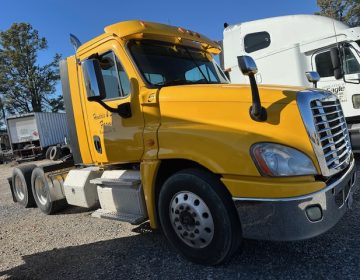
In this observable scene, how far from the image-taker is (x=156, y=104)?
4.32 m

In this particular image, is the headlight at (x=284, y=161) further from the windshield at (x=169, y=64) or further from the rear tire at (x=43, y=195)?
the rear tire at (x=43, y=195)

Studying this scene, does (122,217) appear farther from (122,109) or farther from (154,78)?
(154,78)

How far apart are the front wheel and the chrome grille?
948 millimetres

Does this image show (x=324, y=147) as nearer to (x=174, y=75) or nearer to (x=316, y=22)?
(x=174, y=75)

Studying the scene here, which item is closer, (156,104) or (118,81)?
(156,104)

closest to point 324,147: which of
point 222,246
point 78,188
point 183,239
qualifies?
point 222,246

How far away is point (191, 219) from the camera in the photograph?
4.00 meters

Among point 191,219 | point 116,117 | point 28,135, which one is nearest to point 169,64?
point 116,117

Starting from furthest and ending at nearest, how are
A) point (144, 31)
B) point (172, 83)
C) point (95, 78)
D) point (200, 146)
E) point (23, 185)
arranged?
point (23, 185)
point (144, 31)
point (172, 83)
point (95, 78)
point (200, 146)

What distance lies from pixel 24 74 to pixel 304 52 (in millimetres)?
40191

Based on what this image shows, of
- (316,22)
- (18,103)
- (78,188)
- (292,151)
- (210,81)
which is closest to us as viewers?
(292,151)

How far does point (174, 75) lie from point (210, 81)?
570mm

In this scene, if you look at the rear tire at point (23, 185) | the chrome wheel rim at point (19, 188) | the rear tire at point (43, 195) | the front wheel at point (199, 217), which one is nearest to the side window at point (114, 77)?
the front wheel at point (199, 217)

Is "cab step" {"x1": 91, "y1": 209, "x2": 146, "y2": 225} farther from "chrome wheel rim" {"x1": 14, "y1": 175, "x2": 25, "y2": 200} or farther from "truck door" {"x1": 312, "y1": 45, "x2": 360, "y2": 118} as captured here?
"truck door" {"x1": 312, "y1": 45, "x2": 360, "y2": 118}
